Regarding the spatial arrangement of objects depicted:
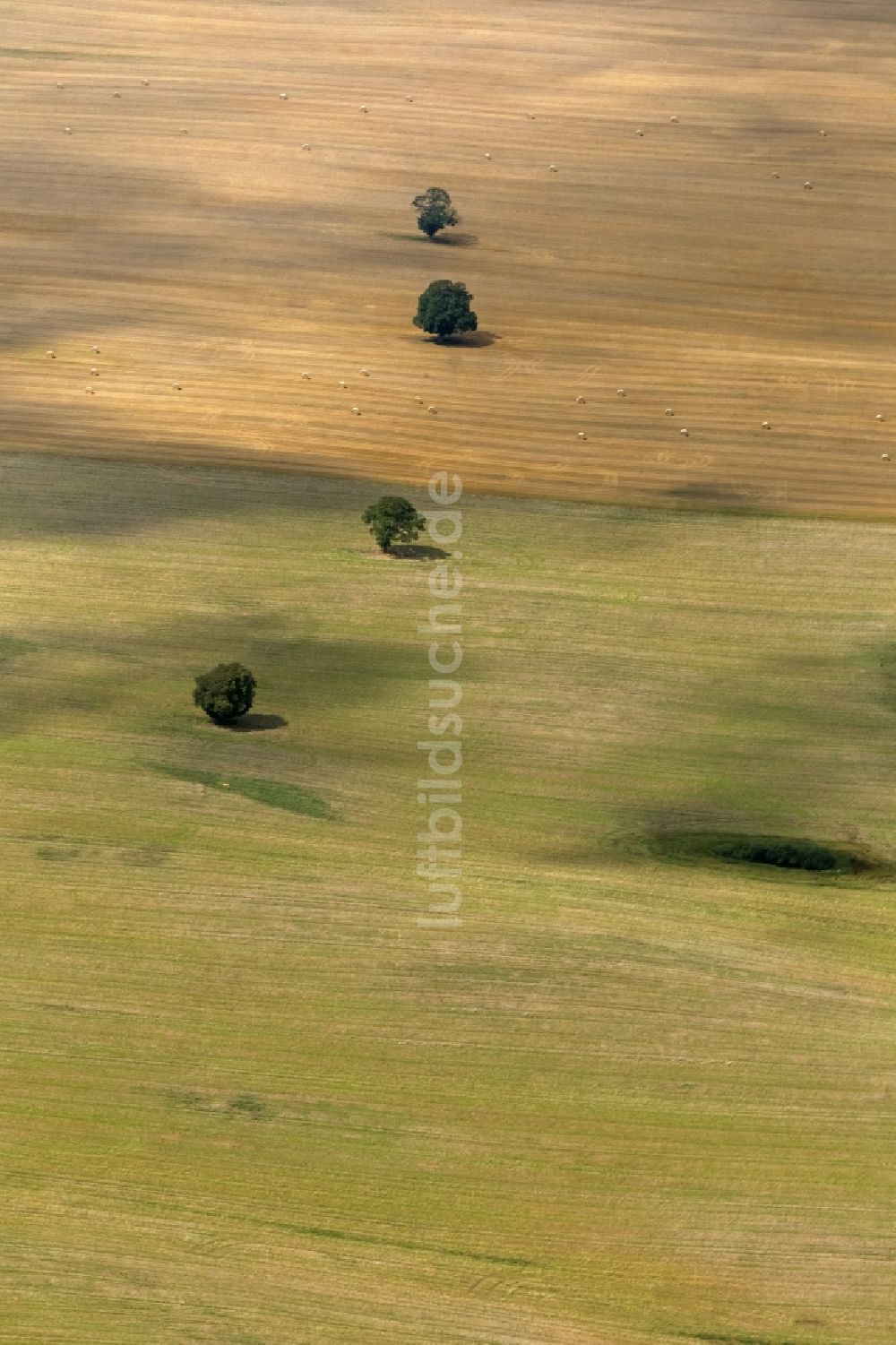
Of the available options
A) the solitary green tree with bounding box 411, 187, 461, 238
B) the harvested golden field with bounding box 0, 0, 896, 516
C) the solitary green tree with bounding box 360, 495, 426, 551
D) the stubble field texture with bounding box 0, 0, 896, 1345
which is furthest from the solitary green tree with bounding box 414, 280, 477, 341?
the solitary green tree with bounding box 360, 495, 426, 551

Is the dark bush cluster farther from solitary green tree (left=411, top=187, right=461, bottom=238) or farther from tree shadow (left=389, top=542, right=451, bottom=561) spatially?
solitary green tree (left=411, top=187, right=461, bottom=238)

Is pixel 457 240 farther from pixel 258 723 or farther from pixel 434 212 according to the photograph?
pixel 258 723

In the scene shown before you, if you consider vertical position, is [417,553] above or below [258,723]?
above

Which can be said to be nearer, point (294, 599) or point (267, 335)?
point (294, 599)

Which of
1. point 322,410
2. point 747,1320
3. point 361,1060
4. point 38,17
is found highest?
point 38,17

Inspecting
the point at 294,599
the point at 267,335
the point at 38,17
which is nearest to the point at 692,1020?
the point at 294,599

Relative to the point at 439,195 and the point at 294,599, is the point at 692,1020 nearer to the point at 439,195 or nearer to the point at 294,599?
the point at 294,599

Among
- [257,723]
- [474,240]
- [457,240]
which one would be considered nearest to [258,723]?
[257,723]
